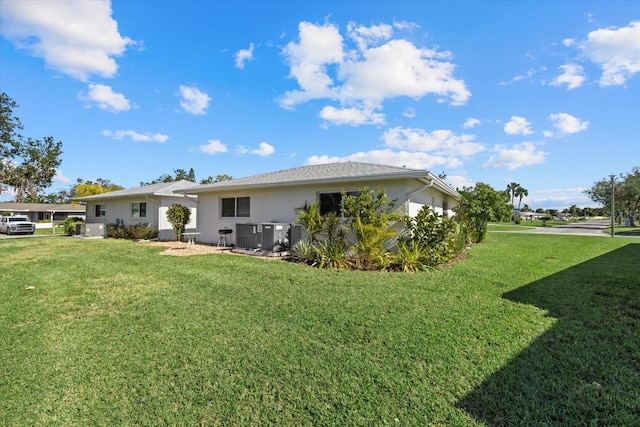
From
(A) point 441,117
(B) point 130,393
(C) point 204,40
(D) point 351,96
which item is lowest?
(B) point 130,393

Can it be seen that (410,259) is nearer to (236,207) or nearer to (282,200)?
(282,200)

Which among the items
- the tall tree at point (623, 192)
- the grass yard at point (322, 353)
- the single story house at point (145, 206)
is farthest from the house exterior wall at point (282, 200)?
the tall tree at point (623, 192)

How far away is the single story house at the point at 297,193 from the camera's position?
9.48m

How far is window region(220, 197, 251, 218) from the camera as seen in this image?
13.4m

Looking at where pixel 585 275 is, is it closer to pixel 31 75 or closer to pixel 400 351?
pixel 400 351

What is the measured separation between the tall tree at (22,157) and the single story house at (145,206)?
19.8 m

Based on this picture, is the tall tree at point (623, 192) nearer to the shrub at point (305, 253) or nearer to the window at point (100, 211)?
the shrub at point (305, 253)

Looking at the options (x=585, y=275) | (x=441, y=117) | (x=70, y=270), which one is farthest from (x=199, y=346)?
(x=441, y=117)

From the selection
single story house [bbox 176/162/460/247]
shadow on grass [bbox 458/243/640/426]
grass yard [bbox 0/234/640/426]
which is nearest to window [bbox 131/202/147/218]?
single story house [bbox 176/162/460/247]

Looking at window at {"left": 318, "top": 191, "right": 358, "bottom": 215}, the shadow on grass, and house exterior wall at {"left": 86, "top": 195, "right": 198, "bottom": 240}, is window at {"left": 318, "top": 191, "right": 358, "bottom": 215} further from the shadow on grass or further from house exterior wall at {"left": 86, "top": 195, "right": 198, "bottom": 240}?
house exterior wall at {"left": 86, "top": 195, "right": 198, "bottom": 240}

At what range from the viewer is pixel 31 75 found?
15.5 metres

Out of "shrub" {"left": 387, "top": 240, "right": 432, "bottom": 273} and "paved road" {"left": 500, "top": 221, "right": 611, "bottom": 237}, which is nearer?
"shrub" {"left": 387, "top": 240, "right": 432, "bottom": 273}

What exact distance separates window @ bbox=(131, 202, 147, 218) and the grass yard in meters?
13.9

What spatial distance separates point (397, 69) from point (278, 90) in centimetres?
665
